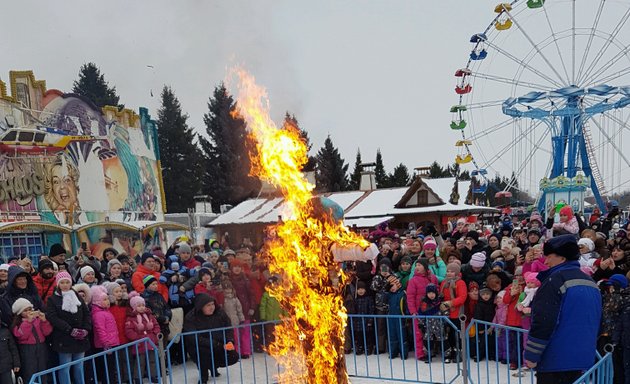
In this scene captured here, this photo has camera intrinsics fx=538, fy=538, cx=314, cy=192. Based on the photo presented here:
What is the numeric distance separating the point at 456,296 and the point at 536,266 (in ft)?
4.10

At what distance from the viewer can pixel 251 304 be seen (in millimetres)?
9281

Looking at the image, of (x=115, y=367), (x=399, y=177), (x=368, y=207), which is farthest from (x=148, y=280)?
(x=399, y=177)

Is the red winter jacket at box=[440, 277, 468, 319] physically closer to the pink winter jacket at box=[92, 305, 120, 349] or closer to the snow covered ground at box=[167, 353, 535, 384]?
the snow covered ground at box=[167, 353, 535, 384]

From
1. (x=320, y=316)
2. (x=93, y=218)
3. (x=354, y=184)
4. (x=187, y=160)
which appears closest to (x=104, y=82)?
(x=187, y=160)

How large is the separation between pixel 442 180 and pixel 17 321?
2623cm

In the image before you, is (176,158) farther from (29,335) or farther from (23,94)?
(29,335)

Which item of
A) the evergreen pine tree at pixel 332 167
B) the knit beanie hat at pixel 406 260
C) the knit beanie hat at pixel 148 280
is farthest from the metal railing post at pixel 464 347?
the evergreen pine tree at pixel 332 167

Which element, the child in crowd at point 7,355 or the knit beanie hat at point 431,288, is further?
the knit beanie hat at point 431,288

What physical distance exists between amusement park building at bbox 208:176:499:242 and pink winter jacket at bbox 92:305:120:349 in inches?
682

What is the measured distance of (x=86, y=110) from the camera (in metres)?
20.6

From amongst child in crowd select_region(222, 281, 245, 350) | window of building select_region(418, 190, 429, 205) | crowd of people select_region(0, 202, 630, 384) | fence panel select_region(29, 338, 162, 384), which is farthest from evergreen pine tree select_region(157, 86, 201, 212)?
fence panel select_region(29, 338, 162, 384)

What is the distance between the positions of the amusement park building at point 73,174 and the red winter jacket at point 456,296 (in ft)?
43.5

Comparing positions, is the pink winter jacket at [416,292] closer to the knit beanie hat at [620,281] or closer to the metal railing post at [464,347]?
the metal railing post at [464,347]

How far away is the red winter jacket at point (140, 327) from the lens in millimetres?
7270
